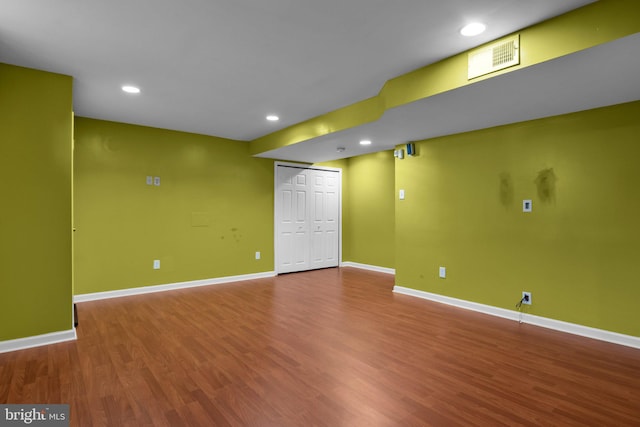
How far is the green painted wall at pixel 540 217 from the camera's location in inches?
123

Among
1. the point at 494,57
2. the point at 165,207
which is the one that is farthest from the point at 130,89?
the point at 494,57

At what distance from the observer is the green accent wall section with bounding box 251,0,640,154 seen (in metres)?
1.92

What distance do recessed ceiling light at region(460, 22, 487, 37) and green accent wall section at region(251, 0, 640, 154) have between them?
27 centimetres

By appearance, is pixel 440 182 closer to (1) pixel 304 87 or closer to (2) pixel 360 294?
(2) pixel 360 294

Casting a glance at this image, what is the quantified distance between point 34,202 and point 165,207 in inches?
84.5

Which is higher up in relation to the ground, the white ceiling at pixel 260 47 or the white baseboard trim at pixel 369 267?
the white ceiling at pixel 260 47

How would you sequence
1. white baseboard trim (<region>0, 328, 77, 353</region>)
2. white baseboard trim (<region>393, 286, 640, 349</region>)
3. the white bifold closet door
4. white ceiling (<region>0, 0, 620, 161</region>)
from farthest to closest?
the white bifold closet door
white baseboard trim (<region>393, 286, 640, 349</region>)
white baseboard trim (<region>0, 328, 77, 353</region>)
white ceiling (<region>0, 0, 620, 161</region>)

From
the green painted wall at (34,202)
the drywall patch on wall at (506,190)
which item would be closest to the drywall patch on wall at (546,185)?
the drywall patch on wall at (506,190)

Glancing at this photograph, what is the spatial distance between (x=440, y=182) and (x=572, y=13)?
8.73 ft

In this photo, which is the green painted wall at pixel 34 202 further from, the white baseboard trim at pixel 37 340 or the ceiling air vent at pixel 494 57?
the ceiling air vent at pixel 494 57

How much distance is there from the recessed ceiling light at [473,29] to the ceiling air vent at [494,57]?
0.19 metres

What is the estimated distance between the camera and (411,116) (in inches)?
139

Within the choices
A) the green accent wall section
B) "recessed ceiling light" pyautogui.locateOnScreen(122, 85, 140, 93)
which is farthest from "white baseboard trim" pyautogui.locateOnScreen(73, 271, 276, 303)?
the green accent wall section

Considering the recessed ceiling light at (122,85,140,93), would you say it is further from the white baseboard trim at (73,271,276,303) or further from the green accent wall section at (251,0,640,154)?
the white baseboard trim at (73,271,276,303)
